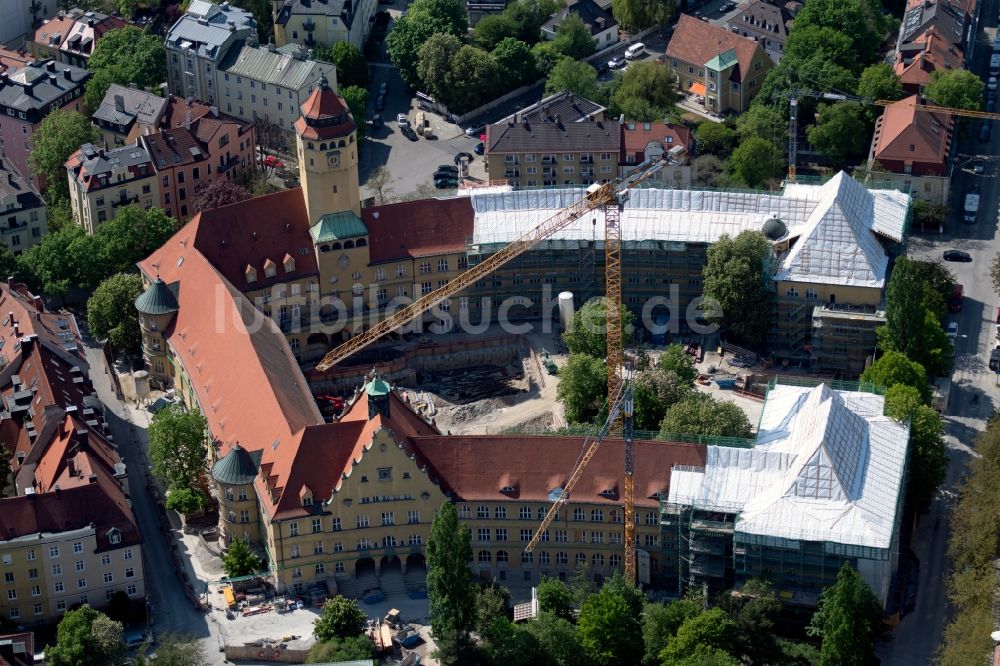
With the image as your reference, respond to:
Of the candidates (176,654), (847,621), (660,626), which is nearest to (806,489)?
(847,621)

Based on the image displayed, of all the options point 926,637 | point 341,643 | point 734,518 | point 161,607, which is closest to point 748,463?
point 734,518

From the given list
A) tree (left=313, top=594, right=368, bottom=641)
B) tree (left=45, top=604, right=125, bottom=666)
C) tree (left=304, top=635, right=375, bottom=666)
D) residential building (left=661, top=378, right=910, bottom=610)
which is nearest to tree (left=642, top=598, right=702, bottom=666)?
residential building (left=661, top=378, right=910, bottom=610)

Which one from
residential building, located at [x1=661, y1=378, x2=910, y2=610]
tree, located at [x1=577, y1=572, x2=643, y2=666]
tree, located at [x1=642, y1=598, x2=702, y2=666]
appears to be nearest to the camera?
tree, located at [x1=642, y1=598, x2=702, y2=666]

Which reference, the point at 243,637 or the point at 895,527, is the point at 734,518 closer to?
the point at 895,527

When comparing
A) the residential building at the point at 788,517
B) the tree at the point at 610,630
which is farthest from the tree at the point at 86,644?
the residential building at the point at 788,517

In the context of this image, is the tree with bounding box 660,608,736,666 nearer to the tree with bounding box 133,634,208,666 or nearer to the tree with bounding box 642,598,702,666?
the tree with bounding box 642,598,702,666

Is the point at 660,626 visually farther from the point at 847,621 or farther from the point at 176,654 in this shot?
the point at 176,654
